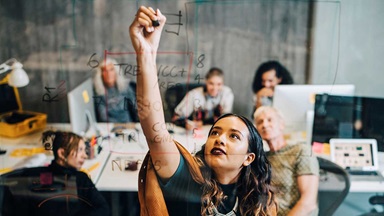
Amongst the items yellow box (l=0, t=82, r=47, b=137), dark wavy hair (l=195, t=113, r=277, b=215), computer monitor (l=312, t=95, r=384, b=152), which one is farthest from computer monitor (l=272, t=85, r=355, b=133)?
yellow box (l=0, t=82, r=47, b=137)

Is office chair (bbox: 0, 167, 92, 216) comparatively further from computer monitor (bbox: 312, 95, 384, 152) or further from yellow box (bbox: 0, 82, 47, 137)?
computer monitor (bbox: 312, 95, 384, 152)

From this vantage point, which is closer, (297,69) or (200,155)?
(200,155)

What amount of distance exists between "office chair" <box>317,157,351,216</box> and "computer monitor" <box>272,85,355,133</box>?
12cm

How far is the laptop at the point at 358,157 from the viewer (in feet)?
3.93

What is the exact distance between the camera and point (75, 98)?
1.14 metres

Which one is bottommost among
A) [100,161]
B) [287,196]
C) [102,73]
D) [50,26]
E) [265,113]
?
[287,196]

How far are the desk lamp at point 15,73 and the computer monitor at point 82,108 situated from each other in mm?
128

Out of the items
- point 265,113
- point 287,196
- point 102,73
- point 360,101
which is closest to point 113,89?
point 102,73

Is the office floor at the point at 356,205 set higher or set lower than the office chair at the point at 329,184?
lower

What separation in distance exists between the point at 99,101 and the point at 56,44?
0.19 meters

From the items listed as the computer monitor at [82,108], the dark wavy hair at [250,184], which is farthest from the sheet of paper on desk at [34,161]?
the dark wavy hair at [250,184]

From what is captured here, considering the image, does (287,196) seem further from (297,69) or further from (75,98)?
(75,98)

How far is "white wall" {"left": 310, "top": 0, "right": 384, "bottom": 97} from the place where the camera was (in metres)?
1.14

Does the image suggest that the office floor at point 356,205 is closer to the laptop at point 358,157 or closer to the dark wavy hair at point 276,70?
the laptop at point 358,157
